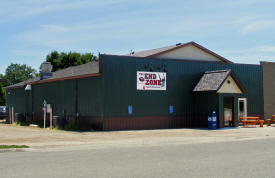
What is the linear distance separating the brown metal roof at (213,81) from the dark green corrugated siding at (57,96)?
32.7 ft

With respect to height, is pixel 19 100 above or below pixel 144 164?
above

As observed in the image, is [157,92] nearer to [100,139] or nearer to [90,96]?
[90,96]

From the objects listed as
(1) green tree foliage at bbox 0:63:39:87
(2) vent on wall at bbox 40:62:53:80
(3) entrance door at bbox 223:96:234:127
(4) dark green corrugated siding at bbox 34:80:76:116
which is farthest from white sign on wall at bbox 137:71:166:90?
(1) green tree foliage at bbox 0:63:39:87

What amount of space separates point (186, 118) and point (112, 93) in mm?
6844

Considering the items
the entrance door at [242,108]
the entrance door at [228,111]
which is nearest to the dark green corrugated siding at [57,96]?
the entrance door at [228,111]

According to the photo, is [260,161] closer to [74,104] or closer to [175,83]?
[175,83]

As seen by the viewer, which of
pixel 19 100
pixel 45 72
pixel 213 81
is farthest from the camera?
pixel 19 100

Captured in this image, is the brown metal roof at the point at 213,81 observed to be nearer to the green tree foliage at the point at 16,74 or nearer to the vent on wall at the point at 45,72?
the vent on wall at the point at 45,72

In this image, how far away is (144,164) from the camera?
32.4 ft

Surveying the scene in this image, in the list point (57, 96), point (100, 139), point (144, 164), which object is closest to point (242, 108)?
point (57, 96)

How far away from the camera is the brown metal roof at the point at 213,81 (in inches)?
1011

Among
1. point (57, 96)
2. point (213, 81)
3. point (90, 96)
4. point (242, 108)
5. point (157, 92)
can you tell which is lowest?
point (242, 108)

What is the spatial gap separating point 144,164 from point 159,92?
643 inches

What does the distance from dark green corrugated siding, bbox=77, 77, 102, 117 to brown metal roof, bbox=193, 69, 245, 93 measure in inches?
311
